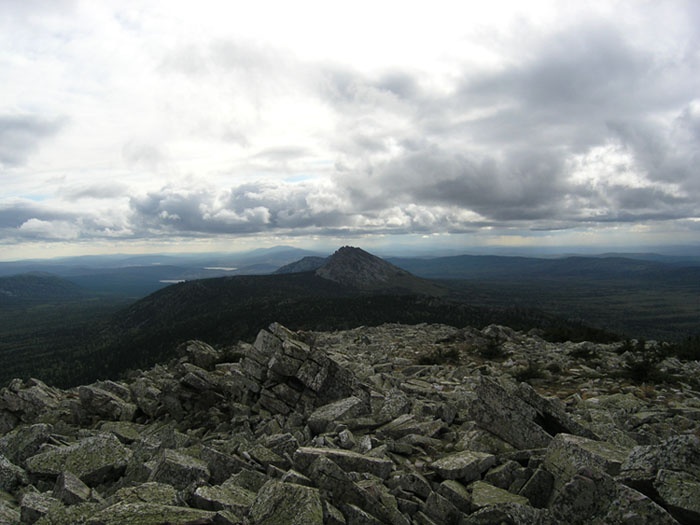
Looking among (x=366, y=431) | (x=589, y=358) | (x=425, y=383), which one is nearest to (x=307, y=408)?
(x=366, y=431)

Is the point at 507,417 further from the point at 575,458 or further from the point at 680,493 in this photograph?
the point at 680,493

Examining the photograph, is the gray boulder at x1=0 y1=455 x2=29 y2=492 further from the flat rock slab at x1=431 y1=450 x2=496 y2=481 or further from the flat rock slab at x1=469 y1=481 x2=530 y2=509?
the flat rock slab at x1=469 y1=481 x2=530 y2=509

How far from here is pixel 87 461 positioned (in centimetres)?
1195

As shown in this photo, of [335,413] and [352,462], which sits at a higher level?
[352,462]

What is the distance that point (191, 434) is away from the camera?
1636 centimetres

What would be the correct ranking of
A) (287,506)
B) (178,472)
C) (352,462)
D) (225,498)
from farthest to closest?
(178,472) → (352,462) → (225,498) → (287,506)

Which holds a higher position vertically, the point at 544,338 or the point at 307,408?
the point at 307,408

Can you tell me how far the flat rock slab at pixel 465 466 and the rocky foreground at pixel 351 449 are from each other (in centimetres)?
5

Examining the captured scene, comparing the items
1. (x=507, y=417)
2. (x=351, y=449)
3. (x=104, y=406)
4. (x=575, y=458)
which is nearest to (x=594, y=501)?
(x=575, y=458)

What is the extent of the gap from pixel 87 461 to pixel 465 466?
11.5 m

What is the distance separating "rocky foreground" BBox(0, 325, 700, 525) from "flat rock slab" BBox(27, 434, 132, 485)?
48 mm

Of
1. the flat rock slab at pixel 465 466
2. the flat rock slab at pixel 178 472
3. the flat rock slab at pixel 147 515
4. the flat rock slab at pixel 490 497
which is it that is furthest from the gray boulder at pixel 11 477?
the flat rock slab at pixel 490 497

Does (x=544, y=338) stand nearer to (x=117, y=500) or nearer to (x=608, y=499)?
(x=608, y=499)

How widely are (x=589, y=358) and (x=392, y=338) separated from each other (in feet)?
64.2
